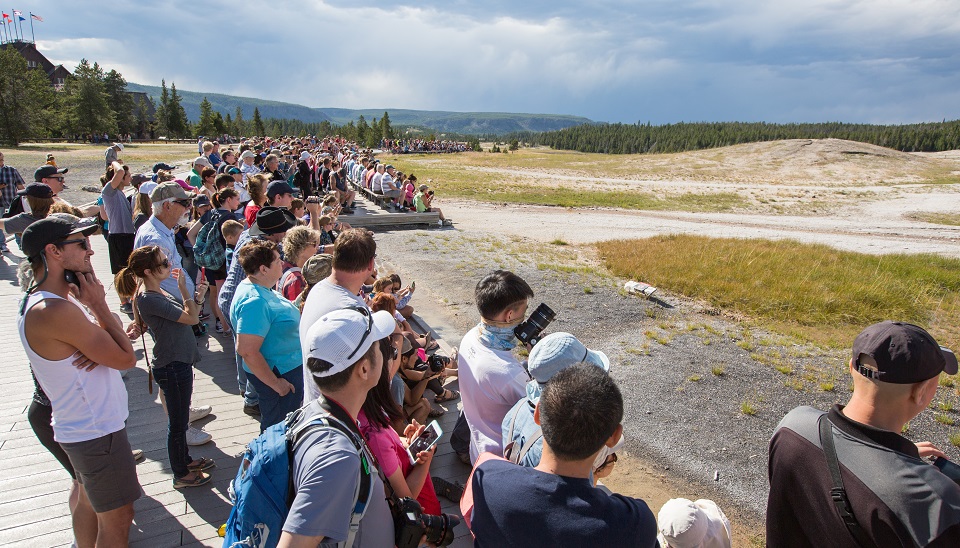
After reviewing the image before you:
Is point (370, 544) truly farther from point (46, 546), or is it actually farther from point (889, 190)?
point (889, 190)

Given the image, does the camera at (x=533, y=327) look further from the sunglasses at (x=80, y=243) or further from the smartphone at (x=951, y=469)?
the sunglasses at (x=80, y=243)

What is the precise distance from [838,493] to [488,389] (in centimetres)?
174

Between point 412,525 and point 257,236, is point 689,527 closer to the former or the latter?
point 412,525

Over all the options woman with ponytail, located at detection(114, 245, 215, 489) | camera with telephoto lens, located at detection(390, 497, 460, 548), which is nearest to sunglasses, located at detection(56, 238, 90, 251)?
woman with ponytail, located at detection(114, 245, 215, 489)

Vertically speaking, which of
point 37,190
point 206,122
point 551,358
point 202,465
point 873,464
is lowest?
point 202,465

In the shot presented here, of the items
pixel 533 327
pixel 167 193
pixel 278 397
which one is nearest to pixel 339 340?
pixel 533 327

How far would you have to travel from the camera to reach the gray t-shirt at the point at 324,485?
1706mm

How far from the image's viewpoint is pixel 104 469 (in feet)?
9.08

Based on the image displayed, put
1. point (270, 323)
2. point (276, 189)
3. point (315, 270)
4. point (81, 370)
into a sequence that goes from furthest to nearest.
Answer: point (276, 189)
point (315, 270)
point (270, 323)
point (81, 370)

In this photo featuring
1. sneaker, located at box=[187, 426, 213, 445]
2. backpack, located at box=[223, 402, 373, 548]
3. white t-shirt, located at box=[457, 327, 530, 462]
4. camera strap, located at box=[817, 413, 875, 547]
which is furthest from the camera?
sneaker, located at box=[187, 426, 213, 445]

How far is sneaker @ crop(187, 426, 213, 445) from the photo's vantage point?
167 inches

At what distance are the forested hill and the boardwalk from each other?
107304mm

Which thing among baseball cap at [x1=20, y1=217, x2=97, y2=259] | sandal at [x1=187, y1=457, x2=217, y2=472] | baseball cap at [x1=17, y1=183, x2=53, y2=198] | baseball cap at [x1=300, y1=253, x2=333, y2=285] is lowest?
sandal at [x1=187, y1=457, x2=217, y2=472]

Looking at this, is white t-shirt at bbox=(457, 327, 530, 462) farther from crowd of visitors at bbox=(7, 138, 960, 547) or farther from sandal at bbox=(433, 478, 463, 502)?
sandal at bbox=(433, 478, 463, 502)
